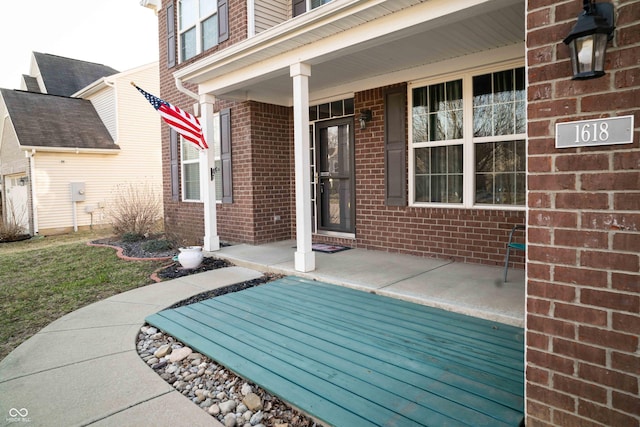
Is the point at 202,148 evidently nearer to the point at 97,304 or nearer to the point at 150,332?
the point at 97,304

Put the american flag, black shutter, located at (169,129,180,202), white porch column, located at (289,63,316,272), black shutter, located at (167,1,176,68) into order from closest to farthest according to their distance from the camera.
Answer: white porch column, located at (289,63,316,272) < the american flag < black shutter, located at (167,1,176,68) < black shutter, located at (169,129,180,202)

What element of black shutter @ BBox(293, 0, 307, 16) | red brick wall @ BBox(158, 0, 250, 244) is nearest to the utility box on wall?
red brick wall @ BBox(158, 0, 250, 244)

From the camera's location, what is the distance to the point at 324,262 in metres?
5.20

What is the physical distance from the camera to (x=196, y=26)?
26.0ft

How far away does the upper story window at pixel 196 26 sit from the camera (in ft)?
24.9

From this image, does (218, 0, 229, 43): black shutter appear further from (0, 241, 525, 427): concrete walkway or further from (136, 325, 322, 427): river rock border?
(136, 325, 322, 427): river rock border

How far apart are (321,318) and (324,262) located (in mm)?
1854

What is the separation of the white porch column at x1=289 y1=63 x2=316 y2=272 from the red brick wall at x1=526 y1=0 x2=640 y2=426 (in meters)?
3.19

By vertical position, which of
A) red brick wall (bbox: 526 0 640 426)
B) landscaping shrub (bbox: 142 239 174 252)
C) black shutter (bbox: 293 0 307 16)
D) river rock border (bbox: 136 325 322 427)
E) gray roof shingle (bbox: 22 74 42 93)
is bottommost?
river rock border (bbox: 136 325 322 427)

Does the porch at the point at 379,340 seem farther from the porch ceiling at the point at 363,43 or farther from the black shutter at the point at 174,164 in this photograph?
the black shutter at the point at 174,164

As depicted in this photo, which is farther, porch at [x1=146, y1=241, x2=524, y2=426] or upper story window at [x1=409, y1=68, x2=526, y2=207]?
upper story window at [x1=409, y1=68, x2=526, y2=207]

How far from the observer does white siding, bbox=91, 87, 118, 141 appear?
13055mm

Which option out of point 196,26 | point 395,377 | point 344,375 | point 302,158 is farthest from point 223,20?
point 395,377

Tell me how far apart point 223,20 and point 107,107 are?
8.39m
